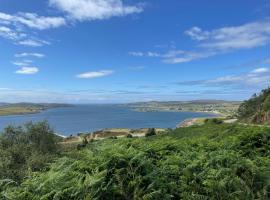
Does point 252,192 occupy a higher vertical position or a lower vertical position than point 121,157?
lower

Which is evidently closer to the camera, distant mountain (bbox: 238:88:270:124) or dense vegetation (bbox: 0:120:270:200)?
dense vegetation (bbox: 0:120:270:200)

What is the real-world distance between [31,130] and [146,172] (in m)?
34.3

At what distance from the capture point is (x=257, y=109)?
265 feet

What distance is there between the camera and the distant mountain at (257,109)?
65.1 m

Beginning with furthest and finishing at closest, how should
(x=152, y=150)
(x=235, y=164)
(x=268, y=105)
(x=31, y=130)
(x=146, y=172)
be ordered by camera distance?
(x=268, y=105), (x=31, y=130), (x=152, y=150), (x=235, y=164), (x=146, y=172)

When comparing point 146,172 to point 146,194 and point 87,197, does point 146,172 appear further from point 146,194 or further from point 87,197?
point 87,197

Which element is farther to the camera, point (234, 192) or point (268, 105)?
point (268, 105)

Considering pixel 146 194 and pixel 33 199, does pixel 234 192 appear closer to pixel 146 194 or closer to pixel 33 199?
pixel 146 194

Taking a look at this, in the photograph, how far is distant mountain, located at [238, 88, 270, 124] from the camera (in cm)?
6510

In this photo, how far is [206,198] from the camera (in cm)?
598

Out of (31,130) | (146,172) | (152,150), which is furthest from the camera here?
(31,130)

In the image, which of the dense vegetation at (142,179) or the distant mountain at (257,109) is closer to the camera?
the dense vegetation at (142,179)

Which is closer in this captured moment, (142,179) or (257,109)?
(142,179)

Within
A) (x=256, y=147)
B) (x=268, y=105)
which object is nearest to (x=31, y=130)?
(x=256, y=147)
